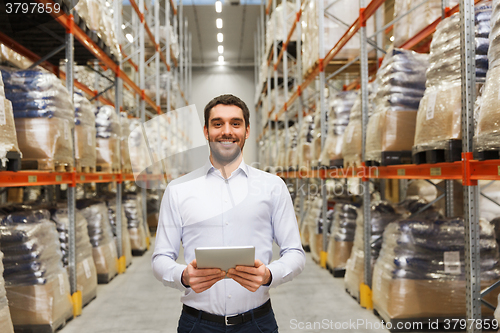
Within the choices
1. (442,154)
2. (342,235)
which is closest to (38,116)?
(442,154)

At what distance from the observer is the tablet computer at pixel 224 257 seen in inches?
62.7

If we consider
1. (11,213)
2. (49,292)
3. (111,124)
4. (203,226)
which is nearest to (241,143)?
(203,226)

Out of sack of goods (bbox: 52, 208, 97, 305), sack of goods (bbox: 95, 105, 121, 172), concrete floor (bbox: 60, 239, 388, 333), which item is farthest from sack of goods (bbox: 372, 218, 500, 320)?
sack of goods (bbox: 95, 105, 121, 172)

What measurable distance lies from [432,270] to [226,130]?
282 centimetres

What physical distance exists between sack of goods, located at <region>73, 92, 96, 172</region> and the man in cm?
331

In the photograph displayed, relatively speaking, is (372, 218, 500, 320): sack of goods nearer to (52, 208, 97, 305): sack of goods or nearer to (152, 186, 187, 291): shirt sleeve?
(152, 186, 187, 291): shirt sleeve

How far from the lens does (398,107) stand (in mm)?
3875

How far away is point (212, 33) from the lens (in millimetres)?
18062

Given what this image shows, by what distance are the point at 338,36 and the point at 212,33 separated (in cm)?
1256

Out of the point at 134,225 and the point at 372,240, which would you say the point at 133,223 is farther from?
the point at 372,240

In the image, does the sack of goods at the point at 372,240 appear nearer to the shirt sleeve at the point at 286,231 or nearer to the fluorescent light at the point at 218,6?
the shirt sleeve at the point at 286,231

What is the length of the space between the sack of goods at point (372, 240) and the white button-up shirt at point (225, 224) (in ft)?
9.71

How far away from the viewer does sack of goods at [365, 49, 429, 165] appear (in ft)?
12.7

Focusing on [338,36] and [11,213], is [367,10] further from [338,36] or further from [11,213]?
[11,213]
